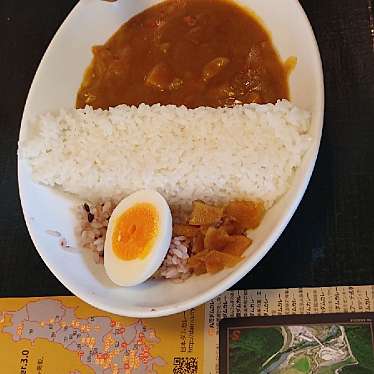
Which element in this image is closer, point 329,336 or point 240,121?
point 329,336

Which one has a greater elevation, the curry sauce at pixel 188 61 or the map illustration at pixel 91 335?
the curry sauce at pixel 188 61

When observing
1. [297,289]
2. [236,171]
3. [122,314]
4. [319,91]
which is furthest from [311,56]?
[122,314]

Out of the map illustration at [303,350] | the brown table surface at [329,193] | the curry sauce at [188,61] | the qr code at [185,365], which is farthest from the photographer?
the curry sauce at [188,61]

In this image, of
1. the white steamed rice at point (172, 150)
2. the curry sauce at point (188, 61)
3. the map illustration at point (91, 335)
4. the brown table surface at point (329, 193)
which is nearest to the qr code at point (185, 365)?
the map illustration at point (91, 335)

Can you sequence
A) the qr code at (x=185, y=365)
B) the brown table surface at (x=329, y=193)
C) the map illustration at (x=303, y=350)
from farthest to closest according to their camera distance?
1. the brown table surface at (x=329, y=193)
2. the qr code at (x=185, y=365)
3. the map illustration at (x=303, y=350)

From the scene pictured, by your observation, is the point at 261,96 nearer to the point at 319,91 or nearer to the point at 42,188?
the point at 319,91

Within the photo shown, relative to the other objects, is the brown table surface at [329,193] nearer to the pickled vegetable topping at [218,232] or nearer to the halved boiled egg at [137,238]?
the pickled vegetable topping at [218,232]

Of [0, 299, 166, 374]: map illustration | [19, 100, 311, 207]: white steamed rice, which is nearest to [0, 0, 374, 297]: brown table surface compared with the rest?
[0, 299, 166, 374]: map illustration

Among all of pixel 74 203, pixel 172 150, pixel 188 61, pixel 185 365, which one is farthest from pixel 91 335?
pixel 188 61
